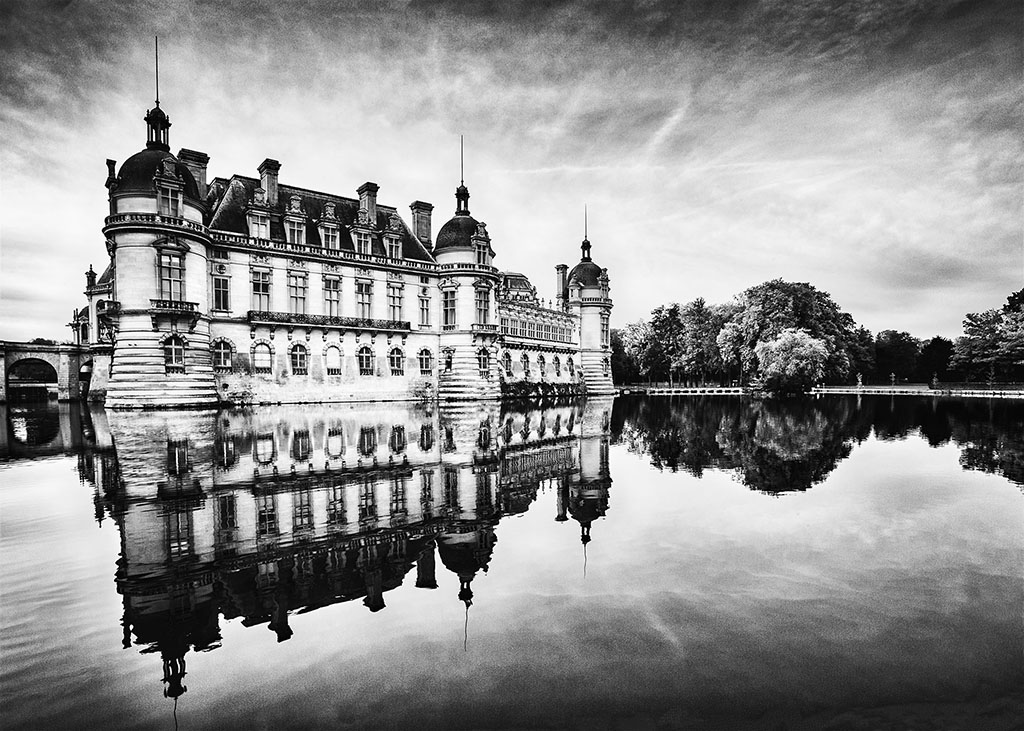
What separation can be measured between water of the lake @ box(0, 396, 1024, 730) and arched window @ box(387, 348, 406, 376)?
1276 inches

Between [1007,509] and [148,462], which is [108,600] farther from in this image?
[1007,509]

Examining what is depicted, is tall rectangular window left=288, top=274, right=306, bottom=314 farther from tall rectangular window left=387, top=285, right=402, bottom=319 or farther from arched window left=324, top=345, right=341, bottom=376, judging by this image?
tall rectangular window left=387, top=285, right=402, bottom=319

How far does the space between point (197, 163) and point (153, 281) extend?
10114mm

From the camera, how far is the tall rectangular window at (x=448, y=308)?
4797 centimetres

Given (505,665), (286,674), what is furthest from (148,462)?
(505,665)

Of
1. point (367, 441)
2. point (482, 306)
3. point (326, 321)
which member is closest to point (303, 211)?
point (326, 321)

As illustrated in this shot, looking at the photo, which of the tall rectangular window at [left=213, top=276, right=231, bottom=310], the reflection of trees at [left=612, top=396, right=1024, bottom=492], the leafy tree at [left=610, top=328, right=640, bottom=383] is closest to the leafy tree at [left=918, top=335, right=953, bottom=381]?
the leafy tree at [left=610, top=328, right=640, bottom=383]

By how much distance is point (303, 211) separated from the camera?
42.2 m

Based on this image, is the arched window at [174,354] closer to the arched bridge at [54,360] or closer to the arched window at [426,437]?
the arched window at [426,437]

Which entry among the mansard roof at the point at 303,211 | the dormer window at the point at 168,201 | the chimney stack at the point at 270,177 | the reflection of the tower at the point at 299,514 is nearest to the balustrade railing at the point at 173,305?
the dormer window at the point at 168,201

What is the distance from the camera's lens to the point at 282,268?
40.8 meters

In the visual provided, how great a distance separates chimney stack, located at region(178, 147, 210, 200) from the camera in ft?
128

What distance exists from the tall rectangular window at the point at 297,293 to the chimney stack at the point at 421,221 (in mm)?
12758

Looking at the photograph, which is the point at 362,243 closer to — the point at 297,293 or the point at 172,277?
the point at 297,293
